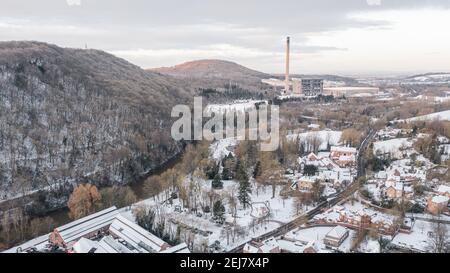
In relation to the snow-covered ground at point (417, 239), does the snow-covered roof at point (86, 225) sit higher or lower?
higher

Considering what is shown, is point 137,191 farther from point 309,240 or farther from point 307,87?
point 307,87

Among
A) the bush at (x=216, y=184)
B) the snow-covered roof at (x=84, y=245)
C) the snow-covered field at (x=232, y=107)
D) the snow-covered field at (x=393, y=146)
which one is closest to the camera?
the snow-covered roof at (x=84, y=245)

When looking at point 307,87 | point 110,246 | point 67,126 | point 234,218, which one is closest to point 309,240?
point 234,218

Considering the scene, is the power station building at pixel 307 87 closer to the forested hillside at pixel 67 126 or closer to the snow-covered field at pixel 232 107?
the snow-covered field at pixel 232 107

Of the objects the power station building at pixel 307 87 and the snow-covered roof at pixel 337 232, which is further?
the power station building at pixel 307 87

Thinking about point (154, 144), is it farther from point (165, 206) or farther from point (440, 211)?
point (440, 211)

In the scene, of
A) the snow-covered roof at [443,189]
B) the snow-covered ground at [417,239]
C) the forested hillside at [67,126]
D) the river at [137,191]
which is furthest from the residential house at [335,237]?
A: the forested hillside at [67,126]
